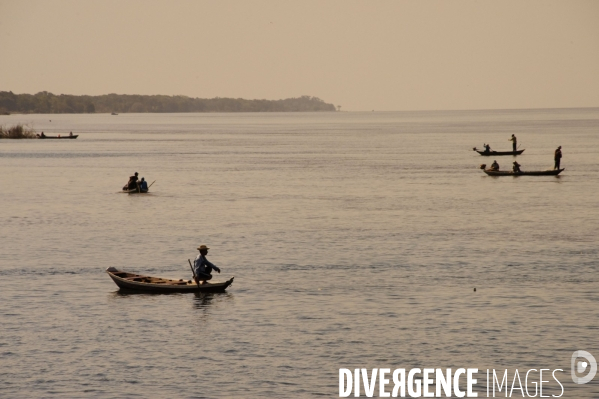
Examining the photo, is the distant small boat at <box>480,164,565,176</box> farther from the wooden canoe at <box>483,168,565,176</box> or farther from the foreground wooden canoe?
the foreground wooden canoe

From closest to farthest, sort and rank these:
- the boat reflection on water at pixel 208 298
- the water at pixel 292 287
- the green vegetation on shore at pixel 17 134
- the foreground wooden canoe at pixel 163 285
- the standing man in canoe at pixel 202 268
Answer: the water at pixel 292 287, the boat reflection on water at pixel 208 298, the standing man in canoe at pixel 202 268, the foreground wooden canoe at pixel 163 285, the green vegetation on shore at pixel 17 134

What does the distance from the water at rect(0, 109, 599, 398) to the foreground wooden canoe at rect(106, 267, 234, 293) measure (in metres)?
0.41

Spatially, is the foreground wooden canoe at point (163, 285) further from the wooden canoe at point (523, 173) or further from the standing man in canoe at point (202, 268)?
the wooden canoe at point (523, 173)

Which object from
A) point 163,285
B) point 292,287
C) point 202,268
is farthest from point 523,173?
point 163,285

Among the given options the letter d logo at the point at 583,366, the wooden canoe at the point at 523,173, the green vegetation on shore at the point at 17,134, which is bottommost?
the letter d logo at the point at 583,366

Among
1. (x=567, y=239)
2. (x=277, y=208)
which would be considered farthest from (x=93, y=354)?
(x=277, y=208)

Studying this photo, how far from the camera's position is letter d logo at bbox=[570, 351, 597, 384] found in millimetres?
26453

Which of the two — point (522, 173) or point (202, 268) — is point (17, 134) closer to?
point (522, 173)

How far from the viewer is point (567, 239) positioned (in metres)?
49.7

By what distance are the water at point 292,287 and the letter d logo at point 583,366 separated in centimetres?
24

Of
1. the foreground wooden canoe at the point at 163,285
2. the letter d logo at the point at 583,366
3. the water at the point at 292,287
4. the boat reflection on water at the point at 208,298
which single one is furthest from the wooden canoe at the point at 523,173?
the letter d logo at the point at 583,366

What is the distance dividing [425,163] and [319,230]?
63257 mm

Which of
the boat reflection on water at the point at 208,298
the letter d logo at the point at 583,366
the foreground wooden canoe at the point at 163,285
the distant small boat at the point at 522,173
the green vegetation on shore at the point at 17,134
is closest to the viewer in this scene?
the letter d logo at the point at 583,366

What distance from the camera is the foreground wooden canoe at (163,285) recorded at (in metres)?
36.3
